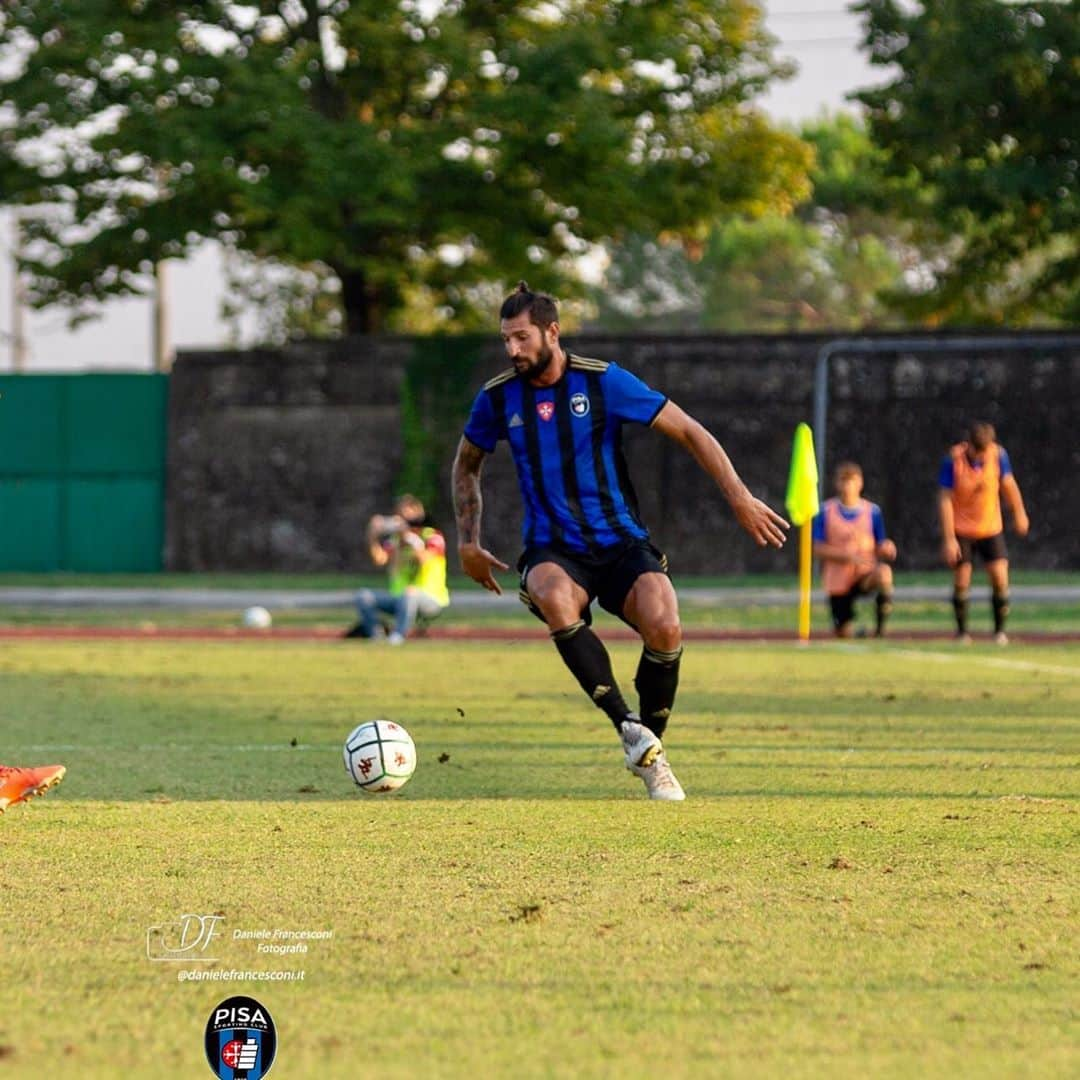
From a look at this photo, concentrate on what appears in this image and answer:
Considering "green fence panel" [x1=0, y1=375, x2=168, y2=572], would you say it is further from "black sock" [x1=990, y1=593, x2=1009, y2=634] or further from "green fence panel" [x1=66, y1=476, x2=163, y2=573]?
"black sock" [x1=990, y1=593, x2=1009, y2=634]

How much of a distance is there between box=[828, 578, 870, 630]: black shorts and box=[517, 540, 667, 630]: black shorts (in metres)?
12.5

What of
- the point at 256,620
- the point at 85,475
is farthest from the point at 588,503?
the point at 85,475

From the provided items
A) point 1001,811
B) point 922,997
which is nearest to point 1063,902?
point 922,997

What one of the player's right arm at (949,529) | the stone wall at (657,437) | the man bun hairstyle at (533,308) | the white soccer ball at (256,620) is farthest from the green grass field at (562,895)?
the stone wall at (657,437)

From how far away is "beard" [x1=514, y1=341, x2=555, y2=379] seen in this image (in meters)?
8.63

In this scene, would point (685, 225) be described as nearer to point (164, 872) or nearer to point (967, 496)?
point (967, 496)

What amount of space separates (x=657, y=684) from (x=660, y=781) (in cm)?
56

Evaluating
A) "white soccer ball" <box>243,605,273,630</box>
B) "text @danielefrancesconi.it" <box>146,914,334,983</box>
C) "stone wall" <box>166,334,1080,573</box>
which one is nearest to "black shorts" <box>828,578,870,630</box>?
"white soccer ball" <box>243,605,273,630</box>

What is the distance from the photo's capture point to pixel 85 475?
3622 cm

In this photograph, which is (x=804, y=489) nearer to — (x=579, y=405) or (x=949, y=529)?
(x=949, y=529)

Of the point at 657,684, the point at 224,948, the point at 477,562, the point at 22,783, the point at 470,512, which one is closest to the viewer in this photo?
the point at 224,948

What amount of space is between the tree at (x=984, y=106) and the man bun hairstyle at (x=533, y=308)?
87.0 feet

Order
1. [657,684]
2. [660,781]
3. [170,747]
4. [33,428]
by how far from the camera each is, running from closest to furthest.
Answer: [660,781], [657,684], [170,747], [33,428]

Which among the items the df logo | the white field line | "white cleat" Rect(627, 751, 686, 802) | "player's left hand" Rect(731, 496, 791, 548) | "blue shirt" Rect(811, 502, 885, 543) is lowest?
the white field line
